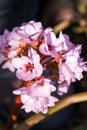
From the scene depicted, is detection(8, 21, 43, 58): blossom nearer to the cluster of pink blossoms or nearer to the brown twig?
the cluster of pink blossoms

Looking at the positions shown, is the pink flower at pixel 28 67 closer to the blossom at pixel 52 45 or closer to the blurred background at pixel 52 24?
the blossom at pixel 52 45

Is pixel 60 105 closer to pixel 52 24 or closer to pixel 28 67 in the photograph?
pixel 28 67

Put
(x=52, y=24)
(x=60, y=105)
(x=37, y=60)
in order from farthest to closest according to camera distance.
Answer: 1. (x=52, y=24)
2. (x=60, y=105)
3. (x=37, y=60)

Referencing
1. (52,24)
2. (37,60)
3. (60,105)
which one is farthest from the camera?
(52,24)

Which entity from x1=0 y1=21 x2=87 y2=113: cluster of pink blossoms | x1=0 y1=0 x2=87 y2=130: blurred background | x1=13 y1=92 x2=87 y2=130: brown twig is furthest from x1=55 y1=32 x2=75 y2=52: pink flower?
x1=0 y1=0 x2=87 y2=130: blurred background

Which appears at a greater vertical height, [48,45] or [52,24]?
[52,24]

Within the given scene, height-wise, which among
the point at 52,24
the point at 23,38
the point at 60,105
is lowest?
the point at 60,105

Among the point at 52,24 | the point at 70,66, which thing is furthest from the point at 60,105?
the point at 52,24

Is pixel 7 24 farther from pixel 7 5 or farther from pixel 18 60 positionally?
pixel 18 60

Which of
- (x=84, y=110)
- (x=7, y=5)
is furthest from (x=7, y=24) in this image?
(x=84, y=110)
